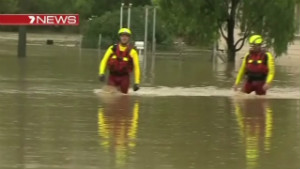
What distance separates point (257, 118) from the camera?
40.9 feet

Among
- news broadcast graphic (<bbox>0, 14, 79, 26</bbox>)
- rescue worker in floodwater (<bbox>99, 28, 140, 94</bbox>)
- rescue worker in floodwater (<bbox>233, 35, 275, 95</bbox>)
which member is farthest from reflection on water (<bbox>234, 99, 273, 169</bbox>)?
news broadcast graphic (<bbox>0, 14, 79, 26</bbox>)

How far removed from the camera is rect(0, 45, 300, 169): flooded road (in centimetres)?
859

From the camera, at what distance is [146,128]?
11.0m

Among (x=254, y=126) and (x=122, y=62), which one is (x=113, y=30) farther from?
(x=254, y=126)

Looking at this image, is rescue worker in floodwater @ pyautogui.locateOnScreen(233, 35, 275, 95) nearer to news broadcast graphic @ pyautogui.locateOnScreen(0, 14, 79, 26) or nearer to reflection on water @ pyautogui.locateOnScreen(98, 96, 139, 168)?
reflection on water @ pyautogui.locateOnScreen(98, 96, 139, 168)

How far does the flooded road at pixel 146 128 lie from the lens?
8.59 metres

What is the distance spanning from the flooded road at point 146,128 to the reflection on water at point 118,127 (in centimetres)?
1

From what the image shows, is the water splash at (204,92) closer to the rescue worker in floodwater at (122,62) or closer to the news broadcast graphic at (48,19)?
the rescue worker in floodwater at (122,62)

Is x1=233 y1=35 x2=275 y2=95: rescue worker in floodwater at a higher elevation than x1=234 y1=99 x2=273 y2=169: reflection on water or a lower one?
higher

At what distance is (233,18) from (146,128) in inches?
877

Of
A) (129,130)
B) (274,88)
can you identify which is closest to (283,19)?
(274,88)

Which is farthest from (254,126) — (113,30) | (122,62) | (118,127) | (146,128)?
(113,30)

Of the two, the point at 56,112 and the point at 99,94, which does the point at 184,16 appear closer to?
the point at 99,94

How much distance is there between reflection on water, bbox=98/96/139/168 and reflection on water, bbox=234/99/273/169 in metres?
1.43
